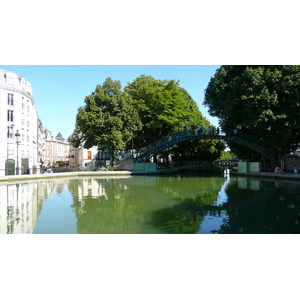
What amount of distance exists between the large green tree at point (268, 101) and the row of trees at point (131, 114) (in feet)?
41.9

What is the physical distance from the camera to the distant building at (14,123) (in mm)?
33469

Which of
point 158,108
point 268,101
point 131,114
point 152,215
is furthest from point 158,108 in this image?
point 152,215

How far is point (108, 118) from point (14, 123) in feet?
40.6

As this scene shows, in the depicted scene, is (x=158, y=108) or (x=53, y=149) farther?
(x=53, y=149)

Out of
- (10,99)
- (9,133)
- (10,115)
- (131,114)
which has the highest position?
(10,99)

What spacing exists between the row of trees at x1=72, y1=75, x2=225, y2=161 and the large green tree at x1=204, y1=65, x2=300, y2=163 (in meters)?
12.8

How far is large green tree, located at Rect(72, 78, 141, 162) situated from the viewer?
3494 centimetres

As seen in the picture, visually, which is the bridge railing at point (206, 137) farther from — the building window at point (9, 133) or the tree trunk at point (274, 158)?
the building window at point (9, 133)

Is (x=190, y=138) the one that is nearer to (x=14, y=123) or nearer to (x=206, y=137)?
(x=206, y=137)

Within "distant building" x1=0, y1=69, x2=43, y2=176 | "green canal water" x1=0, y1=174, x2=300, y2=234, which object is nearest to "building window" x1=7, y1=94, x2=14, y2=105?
"distant building" x1=0, y1=69, x2=43, y2=176

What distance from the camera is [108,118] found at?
35719 millimetres

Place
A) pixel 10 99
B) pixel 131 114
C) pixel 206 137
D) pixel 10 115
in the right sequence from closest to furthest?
1. pixel 10 115
2. pixel 10 99
3. pixel 206 137
4. pixel 131 114

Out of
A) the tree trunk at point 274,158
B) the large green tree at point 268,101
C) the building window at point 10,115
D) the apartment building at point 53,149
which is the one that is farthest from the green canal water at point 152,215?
the apartment building at point 53,149

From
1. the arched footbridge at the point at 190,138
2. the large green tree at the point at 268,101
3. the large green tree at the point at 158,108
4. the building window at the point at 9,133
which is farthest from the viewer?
the large green tree at the point at 158,108
